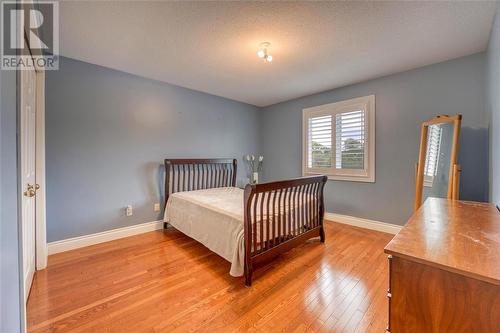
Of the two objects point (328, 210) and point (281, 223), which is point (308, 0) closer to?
point (281, 223)

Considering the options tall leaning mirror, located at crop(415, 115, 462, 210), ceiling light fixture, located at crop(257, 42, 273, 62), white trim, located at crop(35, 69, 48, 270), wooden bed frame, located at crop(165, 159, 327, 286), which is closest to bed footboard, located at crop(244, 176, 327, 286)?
wooden bed frame, located at crop(165, 159, 327, 286)

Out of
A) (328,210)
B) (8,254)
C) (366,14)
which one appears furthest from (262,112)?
(8,254)

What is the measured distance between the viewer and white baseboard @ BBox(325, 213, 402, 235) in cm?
310

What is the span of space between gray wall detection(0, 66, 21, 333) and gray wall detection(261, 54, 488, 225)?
150 inches

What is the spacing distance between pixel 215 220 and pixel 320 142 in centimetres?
254

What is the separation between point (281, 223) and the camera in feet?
7.32

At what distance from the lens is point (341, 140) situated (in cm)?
358

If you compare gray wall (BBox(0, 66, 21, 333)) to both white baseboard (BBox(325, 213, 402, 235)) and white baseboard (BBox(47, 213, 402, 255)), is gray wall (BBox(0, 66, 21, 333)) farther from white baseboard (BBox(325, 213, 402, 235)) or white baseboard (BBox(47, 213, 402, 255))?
white baseboard (BBox(325, 213, 402, 235))

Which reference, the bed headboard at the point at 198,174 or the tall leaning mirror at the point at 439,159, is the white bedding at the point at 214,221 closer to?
the bed headboard at the point at 198,174

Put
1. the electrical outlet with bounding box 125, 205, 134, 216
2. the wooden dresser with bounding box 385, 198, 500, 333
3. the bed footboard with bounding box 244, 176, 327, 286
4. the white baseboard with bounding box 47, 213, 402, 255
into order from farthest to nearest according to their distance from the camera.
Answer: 1. the electrical outlet with bounding box 125, 205, 134, 216
2. the white baseboard with bounding box 47, 213, 402, 255
3. the bed footboard with bounding box 244, 176, 327, 286
4. the wooden dresser with bounding box 385, 198, 500, 333

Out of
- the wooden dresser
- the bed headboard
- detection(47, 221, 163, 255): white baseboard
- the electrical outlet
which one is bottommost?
detection(47, 221, 163, 255): white baseboard

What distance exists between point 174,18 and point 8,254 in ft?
6.46

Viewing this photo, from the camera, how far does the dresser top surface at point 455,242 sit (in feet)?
2.51

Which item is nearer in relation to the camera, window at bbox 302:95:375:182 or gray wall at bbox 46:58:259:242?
gray wall at bbox 46:58:259:242
